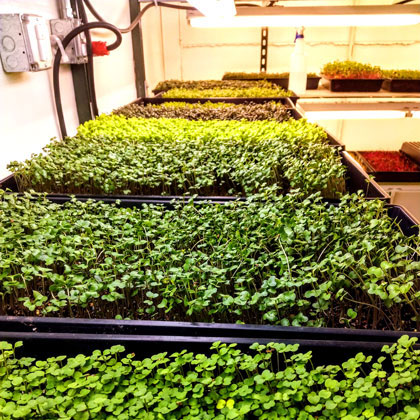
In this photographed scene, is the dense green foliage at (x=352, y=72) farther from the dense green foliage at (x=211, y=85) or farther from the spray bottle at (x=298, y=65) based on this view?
the spray bottle at (x=298, y=65)

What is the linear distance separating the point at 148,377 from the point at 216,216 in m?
0.63

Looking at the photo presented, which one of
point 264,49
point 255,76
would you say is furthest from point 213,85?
point 264,49

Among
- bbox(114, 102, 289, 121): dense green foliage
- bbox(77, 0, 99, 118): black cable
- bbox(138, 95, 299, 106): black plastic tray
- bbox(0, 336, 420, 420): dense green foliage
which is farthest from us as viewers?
bbox(138, 95, 299, 106): black plastic tray

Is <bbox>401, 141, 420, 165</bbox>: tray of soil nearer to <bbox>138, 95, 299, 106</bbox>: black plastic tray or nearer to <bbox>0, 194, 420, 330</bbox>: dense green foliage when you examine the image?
<bbox>138, 95, 299, 106</bbox>: black plastic tray

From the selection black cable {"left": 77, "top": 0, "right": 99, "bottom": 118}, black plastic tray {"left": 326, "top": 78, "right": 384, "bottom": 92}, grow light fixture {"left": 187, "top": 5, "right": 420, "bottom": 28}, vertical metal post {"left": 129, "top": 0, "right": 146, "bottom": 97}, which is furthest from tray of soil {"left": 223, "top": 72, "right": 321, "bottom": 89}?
black cable {"left": 77, "top": 0, "right": 99, "bottom": 118}

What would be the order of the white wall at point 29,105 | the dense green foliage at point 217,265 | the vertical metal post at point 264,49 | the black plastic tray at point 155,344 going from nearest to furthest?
the black plastic tray at point 155,344 < the dense green foliage at point 217,265 < the white wall at point 29,105 < the vertical metal post at point 264,49

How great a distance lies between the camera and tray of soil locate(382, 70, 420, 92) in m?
3.64

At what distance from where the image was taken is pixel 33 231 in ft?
4.33

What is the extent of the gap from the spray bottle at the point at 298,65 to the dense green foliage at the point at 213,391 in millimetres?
2694

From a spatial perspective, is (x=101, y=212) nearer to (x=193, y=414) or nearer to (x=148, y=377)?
(x=148, y=377)

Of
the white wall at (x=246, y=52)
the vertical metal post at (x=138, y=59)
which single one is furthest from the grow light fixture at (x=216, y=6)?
the vertical metal post at (x=138, y=59)

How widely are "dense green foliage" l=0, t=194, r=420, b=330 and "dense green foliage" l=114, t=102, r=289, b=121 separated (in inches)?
57.8

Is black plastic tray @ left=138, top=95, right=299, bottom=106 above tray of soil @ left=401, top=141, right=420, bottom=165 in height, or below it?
above

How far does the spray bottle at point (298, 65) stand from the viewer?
9.74 ft
